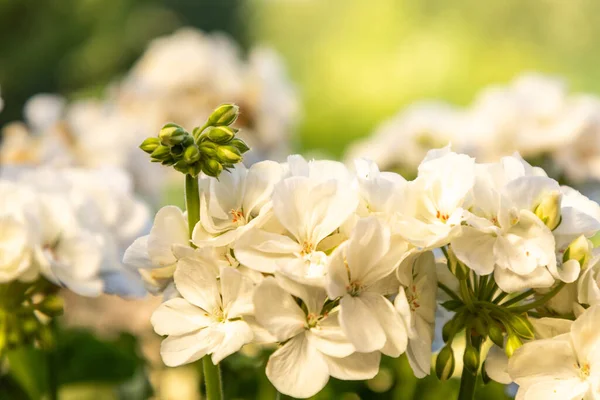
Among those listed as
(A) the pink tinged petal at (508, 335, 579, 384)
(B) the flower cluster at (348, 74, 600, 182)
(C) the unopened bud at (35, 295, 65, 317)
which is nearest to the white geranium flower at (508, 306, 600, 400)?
(A) the pink tinged petal at (508, 335, 579, 384)

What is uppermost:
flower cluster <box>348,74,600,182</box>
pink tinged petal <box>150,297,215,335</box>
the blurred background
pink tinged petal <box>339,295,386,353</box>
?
pink tinged petal <box>339,295,386,353</box>

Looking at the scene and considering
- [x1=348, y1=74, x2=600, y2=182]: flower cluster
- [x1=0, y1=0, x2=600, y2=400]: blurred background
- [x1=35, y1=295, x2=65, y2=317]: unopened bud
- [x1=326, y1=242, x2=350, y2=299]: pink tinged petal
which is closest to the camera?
[x1=326, y1=242, x2=350, y2=299]: pink tinged petal

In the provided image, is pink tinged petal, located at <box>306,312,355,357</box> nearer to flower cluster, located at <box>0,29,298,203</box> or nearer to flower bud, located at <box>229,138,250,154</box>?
flower bud, located at <box>229,138,250,154</box>

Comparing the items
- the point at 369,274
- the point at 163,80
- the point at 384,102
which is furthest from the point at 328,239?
the point at 384,102

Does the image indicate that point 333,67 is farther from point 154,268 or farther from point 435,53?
point 154,268

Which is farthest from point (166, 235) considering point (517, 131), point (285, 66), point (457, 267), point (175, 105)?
point (285, 66)

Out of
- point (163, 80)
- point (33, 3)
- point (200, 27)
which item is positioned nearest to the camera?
point (163, 80)

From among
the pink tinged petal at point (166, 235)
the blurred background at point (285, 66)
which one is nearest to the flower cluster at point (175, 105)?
the blurred background at point (285, 66)
